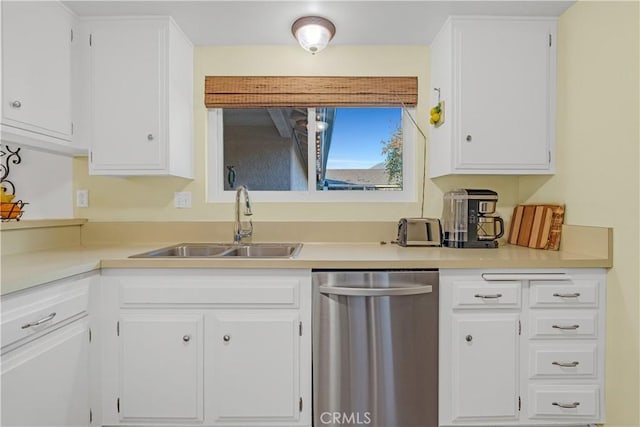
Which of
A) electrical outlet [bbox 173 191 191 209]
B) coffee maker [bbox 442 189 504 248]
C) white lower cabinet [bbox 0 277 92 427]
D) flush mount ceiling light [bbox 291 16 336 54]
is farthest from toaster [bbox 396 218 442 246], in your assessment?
white lower cabinet [bbox 0 277 92 427]

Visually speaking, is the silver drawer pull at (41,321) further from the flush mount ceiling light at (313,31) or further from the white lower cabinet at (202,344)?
the flush mount ceiling light at (313,31)

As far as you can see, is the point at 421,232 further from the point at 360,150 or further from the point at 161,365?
the point at 161,365

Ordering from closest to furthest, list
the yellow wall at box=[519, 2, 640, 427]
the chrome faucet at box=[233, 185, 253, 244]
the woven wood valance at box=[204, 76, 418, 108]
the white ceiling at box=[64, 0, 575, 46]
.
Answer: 1. the yellow wall at box=[519, 2, 640, 427]
2. the white ceiling at box=[64, 0, 575, 46]
3. the chrome faucet at box=[233, 185, 253, 244]
4. the woven wood valance at box=[204, 76, 418, 108]

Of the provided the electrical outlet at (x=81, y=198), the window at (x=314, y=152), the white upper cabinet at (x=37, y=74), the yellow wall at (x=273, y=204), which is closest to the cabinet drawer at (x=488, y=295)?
the yellow wall at (x=273, y=204)

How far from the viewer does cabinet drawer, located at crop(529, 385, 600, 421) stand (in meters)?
1.56

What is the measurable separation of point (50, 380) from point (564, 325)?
2.05 metres

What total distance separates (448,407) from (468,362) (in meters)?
0.22

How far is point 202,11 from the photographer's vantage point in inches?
71.7

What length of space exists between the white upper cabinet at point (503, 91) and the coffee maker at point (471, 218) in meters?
0.16

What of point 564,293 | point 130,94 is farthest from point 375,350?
point 130,94

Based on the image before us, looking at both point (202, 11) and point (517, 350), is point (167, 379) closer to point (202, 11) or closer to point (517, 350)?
point (517, 350)

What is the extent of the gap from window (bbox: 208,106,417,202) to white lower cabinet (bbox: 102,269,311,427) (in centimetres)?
87

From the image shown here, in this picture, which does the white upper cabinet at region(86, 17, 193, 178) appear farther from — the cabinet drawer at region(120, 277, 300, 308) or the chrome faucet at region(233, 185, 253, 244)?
the cabinet drawer at region(120, 277, 300, 308)

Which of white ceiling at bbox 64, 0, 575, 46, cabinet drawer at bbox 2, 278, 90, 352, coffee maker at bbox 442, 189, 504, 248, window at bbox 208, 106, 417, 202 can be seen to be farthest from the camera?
window at bbox 208, 106, 417, 202
